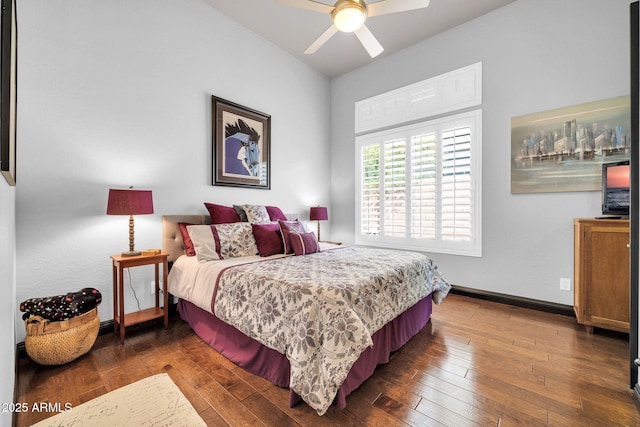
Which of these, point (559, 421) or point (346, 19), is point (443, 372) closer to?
point (559, 421)

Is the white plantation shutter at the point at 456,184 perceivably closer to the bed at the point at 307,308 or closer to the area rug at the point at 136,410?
the bed at the point at 307,308

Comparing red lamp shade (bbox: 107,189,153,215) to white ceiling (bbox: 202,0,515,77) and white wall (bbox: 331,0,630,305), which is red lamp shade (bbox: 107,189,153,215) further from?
white wall (bbox: 331,0,630,305)

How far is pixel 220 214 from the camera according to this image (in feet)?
9.82

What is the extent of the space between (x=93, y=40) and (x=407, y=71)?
11.9 ft

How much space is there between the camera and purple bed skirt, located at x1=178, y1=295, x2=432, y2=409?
1686 millimetres

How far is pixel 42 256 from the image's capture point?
2.14 meters

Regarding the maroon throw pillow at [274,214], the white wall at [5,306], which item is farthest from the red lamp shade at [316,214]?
the white wall at [5,306]

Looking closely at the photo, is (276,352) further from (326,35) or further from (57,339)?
(326,35)

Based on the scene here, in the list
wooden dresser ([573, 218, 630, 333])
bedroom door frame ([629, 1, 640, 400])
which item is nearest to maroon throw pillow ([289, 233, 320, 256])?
bedroom door frame ([629, 1, 640, 400])

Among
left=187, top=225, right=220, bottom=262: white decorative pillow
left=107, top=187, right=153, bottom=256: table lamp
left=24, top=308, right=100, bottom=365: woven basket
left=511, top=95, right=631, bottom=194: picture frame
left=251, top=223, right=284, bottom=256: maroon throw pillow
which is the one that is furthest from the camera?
left=251, top=223, right=284, bottom=256: maroon throw pillow

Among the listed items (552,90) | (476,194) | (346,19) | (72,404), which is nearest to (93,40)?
(346,19)

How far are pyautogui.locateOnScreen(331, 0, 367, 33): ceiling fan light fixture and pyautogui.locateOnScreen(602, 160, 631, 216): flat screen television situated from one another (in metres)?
2.53

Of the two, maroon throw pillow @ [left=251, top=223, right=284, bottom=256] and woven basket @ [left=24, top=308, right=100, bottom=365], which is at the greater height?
maroon throw pillow @ [left=251, top=223, right=284, bottom=256]

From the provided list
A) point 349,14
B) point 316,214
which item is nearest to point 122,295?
point 316,214
